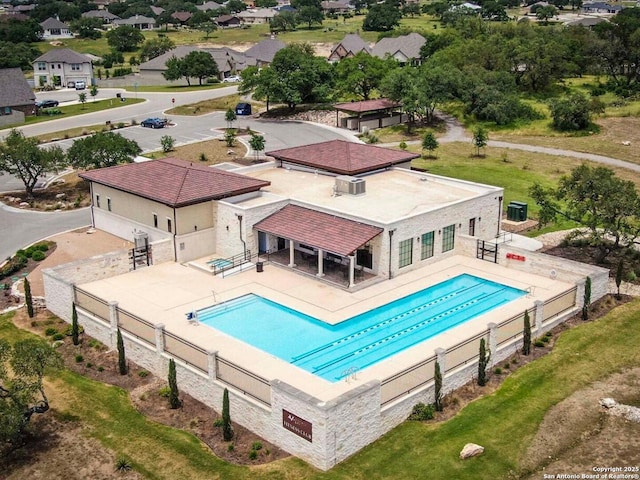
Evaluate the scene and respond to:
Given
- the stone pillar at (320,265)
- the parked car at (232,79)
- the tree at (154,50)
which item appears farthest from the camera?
the tree at (154,50)

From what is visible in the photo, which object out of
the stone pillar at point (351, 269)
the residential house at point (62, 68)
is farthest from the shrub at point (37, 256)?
the residential house at point (62, 68)

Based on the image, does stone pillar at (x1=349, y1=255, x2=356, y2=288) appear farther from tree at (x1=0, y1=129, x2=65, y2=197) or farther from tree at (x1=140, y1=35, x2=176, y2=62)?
tree at (x1=140, y1=35, x2=176, y2=62)

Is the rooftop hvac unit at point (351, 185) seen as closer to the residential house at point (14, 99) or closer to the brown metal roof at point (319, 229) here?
the brown metal roof at point (319, 229)

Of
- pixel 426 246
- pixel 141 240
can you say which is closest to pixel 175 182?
pixel 141 240

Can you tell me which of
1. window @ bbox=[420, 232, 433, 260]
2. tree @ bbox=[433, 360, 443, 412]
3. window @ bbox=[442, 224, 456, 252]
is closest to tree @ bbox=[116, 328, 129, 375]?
tree @ bbox=[433, 360, 443, 412]

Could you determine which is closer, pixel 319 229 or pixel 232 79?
pixel 319 229

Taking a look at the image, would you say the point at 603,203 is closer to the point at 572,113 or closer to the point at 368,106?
the point at 572,113
